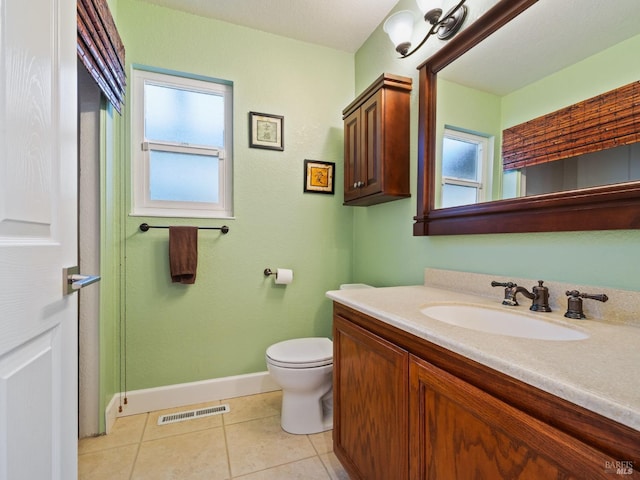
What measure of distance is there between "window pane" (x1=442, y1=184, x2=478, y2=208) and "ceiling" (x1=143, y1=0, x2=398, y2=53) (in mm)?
1305

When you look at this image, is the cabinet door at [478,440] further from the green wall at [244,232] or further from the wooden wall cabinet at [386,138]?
the green wall at [244,232]

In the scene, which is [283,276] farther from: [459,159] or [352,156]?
[459,159]

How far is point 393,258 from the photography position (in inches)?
74.2

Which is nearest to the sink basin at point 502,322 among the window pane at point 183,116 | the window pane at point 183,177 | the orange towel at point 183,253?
the orange towel at point 183,253

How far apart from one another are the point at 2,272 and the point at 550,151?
1509 millimetres

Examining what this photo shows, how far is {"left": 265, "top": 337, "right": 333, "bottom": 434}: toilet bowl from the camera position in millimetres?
1554

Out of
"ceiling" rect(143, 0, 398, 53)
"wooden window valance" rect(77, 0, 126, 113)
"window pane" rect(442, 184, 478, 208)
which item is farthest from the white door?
"window pane" rect(442, 184, 478, 208)

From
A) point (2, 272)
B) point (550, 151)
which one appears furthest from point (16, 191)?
point (550, 151)

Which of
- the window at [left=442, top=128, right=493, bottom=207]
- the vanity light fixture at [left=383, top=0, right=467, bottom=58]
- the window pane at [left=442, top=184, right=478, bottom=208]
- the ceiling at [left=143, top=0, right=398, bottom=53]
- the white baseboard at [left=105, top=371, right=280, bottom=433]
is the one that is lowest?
the white baseboard at [left=105, top=371, right=280, bottom=433]

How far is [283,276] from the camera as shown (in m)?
2.06

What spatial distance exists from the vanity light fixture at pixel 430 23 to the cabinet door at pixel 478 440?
1536 millimetres

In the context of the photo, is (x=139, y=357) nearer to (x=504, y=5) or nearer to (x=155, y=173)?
(x=155, y=173)

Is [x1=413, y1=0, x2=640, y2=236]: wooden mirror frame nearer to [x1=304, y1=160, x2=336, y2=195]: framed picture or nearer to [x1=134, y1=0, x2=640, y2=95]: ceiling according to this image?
[x1=134, y1=0, x2=640, y2=95]: ceiling

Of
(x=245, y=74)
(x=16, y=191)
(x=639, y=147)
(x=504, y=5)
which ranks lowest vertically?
(x=16, y=191)
